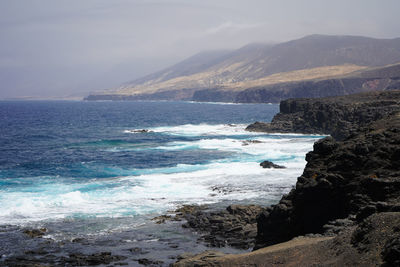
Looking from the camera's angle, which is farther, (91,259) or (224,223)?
(224,223)

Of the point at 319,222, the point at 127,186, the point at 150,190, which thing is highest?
the point at 319,222

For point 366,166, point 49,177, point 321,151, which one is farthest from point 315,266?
point 49,177

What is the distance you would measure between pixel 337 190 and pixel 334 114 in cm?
6103

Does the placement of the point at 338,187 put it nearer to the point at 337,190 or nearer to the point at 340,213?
the point at 337,190

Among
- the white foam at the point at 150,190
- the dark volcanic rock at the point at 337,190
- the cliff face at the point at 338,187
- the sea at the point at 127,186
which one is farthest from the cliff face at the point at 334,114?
the dark volcanic rock at the point at 337,190

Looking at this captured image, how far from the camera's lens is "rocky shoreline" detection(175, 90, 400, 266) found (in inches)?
547

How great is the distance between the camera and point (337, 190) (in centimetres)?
2022

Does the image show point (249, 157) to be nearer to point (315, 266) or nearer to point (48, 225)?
point (48, 225)

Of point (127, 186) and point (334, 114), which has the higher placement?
point (334, 114)

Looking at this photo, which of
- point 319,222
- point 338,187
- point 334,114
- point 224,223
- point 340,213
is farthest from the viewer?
point 334,114

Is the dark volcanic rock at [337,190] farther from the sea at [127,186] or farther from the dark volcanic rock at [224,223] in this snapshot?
the sea at [127,186]

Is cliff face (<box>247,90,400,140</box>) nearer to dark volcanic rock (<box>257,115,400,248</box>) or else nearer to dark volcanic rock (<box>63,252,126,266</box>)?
dark volcanic rock (<box>257,115,400,248</box>)

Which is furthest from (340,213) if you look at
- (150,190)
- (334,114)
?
(334,114)

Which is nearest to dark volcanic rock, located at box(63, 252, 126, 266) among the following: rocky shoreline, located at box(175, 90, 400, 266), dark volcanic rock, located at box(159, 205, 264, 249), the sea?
the sea
